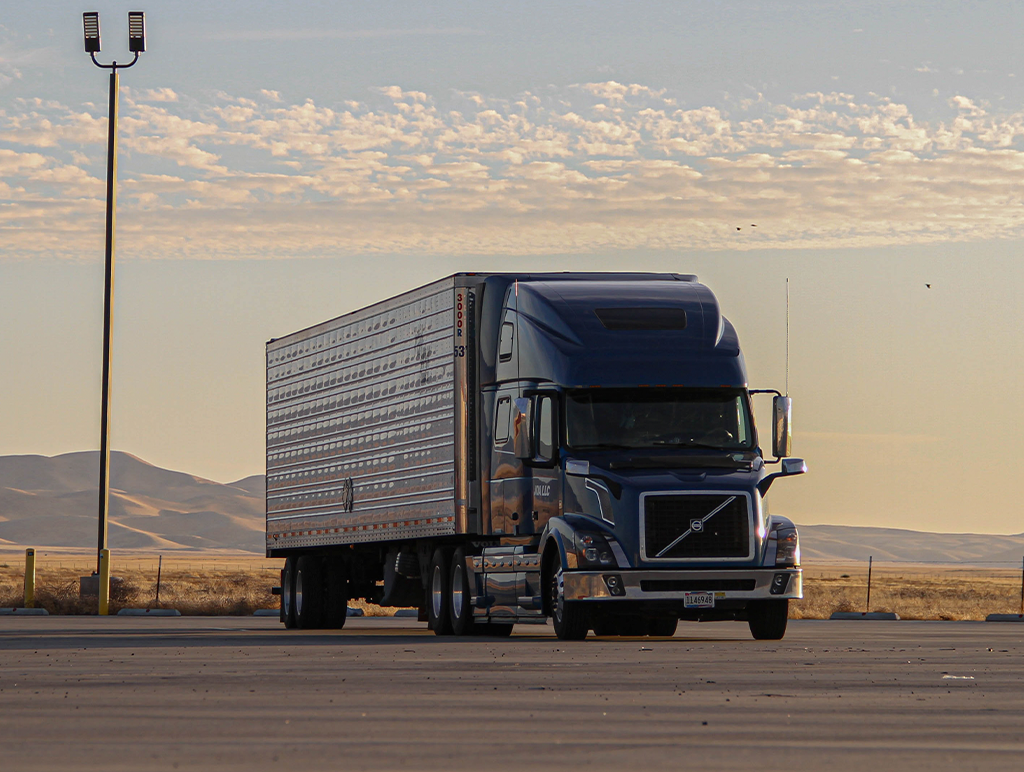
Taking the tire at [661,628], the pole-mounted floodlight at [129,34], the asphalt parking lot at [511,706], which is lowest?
the asphalt parking lot at [511,706]

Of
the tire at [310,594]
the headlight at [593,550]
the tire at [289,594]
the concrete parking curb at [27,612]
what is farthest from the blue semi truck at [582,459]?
the concrete parking curb at [27,612]

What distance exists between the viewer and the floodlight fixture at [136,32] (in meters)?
39.6

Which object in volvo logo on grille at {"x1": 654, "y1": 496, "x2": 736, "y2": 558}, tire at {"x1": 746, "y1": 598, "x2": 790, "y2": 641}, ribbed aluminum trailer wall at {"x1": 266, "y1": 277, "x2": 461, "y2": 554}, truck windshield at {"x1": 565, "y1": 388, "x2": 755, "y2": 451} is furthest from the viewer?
ribbed aluminum trailer wall at {"x1": 266, "y1": 277, "x2": 461, "y2": 554}

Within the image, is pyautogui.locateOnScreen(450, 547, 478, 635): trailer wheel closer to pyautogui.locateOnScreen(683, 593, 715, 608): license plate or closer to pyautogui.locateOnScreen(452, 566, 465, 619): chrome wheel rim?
pyautogui.locateOnScreen(452, 566, 465, 619): chrome wheel rim

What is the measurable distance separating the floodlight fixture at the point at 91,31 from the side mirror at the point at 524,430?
20284 millimetres

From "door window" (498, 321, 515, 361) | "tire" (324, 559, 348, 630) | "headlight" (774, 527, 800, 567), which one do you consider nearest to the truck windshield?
"headlight" (774, 527, 800, 567)

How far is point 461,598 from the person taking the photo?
24516 millimetres

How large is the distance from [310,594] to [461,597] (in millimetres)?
6471

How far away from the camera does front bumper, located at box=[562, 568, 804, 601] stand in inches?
858

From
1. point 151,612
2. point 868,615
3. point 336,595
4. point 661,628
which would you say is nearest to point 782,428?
point 661,628

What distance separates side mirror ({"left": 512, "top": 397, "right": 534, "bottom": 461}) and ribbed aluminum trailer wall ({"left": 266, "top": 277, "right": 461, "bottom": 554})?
5.98ft

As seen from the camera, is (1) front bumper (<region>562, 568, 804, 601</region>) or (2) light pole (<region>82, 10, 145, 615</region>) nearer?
(1) front bumper (<region>562, 568, 804, 601</region>)

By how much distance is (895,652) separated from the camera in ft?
68.9

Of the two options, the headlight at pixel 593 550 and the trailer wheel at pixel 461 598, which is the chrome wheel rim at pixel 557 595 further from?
the trailer wheel at pixel 461 598
